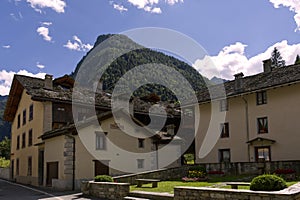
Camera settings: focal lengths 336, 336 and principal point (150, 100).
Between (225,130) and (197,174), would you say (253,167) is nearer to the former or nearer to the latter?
(197,174)

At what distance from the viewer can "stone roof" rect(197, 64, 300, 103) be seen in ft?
79.8

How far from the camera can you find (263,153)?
2633cm

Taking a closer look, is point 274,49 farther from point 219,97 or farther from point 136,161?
point 136,161

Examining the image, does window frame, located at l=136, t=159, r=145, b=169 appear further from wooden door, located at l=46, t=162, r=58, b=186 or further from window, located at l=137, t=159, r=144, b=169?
wooden door, located at l=46, t=162, r=58, b=186

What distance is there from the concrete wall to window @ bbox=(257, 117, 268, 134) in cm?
25

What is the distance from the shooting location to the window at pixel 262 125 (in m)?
26.4

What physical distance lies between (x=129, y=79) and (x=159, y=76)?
419 centimetres

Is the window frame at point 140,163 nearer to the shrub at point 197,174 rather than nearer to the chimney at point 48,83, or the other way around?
the shrub at point 197,174

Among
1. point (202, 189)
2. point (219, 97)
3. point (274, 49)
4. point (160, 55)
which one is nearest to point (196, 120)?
point (219, 97)

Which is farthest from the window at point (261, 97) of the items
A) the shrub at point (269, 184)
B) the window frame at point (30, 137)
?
the window frame at point (30, 137)

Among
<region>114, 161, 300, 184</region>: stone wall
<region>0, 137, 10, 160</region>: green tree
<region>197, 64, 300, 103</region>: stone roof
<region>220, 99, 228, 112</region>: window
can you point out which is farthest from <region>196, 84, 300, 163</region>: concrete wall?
<region>0, 137, 10, 160</region>: green tree

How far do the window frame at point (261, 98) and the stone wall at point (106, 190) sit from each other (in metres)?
15.3

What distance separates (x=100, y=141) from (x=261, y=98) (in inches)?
523

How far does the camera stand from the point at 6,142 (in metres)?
62.6
